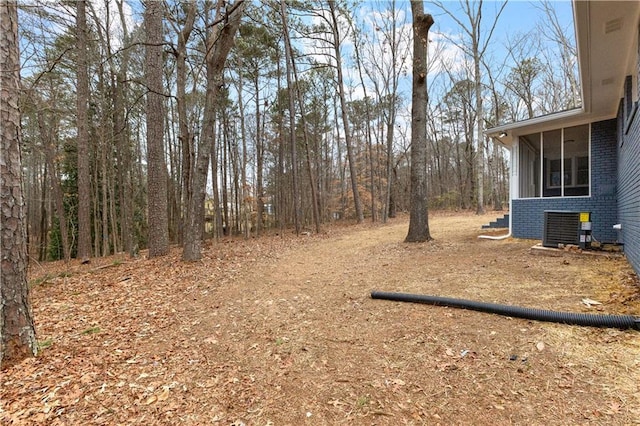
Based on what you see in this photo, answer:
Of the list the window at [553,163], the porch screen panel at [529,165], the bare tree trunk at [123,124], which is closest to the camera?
the window at [553,163]

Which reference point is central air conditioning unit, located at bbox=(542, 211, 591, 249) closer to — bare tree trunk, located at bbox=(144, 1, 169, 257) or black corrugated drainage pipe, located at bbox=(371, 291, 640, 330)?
black corrugated drainage pipe, located at bbox=(371, 291, 640, 330)

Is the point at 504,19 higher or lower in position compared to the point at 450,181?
higher

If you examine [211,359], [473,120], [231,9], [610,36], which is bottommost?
[211,359]

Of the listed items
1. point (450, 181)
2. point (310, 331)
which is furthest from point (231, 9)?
point (450, 181)

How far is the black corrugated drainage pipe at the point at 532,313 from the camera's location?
8.51ft

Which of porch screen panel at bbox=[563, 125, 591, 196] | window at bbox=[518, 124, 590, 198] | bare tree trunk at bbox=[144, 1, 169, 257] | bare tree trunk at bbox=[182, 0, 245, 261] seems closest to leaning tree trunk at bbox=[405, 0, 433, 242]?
window at bbox=[518, 124, 590, 198]

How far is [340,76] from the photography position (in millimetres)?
15453

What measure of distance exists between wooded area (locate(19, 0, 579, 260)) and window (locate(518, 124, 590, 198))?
6165mm

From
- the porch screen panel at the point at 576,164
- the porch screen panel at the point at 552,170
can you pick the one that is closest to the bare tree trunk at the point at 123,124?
the porch screen panel at the point at 552,170

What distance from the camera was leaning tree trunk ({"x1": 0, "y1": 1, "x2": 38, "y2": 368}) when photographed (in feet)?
8.29

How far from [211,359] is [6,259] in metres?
1.94

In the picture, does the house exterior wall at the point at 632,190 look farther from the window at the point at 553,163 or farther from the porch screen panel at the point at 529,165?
the porch screen panel at the point at 529,165

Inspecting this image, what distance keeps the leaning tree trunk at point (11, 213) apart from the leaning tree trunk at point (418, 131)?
7.15 metres

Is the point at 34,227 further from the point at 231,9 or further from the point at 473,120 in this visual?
the point at 473,120
